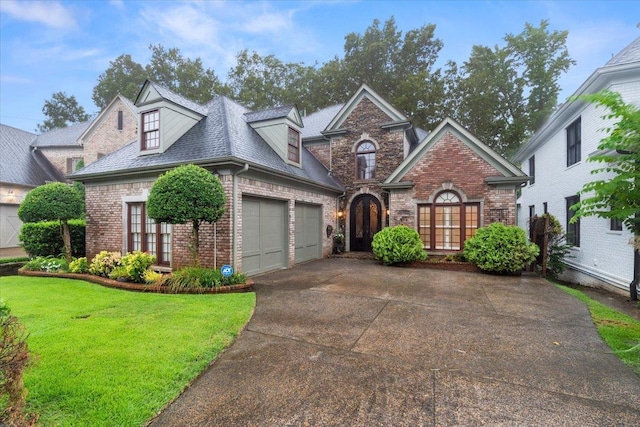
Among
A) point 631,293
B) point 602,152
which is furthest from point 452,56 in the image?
point 631,293

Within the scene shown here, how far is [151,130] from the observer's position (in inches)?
375

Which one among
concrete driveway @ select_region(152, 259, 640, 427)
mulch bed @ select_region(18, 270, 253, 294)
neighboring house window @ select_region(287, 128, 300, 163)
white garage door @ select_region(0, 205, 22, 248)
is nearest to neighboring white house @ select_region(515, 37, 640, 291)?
concrete driveway @ select_region(152, 259, 640, 427)

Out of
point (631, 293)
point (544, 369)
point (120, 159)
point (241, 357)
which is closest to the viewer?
point (544, 369)

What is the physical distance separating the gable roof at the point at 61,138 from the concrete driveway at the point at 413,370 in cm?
2186

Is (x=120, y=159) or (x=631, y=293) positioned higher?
(x=120, y=159)

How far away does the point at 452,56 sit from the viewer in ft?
80.1

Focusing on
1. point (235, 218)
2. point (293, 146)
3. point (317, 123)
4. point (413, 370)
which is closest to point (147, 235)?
point (235, 218)

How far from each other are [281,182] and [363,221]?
5.73m

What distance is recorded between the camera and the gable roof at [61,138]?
19.6 metres

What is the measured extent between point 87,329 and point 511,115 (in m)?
28.5

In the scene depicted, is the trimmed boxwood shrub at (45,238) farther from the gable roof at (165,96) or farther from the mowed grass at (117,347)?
the gable roof at (165,96)

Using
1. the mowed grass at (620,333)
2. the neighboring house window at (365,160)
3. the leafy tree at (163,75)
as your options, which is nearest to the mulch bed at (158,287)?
the mowed grass at (620,333)

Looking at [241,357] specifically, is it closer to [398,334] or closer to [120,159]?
[398,334]

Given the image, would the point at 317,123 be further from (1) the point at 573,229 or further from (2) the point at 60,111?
(2) the point at 60,111
